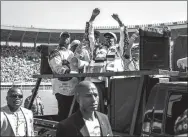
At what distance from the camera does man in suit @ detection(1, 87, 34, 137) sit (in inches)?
131

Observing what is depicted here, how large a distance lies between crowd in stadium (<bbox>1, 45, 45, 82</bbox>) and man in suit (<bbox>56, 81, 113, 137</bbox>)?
41781mm

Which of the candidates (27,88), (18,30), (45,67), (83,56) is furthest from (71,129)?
(18,30)

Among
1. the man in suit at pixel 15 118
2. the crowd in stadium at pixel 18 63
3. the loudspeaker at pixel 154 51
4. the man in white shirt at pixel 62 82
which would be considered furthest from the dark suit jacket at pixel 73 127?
the crowd in stadium at pixel 18 63

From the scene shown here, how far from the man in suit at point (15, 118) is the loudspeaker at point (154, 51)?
138 cm

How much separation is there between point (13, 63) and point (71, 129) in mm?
47946

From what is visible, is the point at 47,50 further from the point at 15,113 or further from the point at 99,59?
the point at 15,113

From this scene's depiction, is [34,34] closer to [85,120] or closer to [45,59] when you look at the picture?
[45,59]

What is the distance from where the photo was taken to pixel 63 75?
5.03m

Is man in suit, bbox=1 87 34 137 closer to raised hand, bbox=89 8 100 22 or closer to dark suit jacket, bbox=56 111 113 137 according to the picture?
dark suit jacket, bbox=56 111 113 137

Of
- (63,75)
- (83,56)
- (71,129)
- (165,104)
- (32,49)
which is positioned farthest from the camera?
(32,49)

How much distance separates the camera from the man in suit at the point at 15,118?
3332mm

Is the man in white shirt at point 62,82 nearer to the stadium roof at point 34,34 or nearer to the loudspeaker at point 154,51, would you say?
the loudspeaker at point 154,51

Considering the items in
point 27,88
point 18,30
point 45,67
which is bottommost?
point 27,88

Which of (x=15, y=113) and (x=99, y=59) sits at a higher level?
(x=99, y=59)
